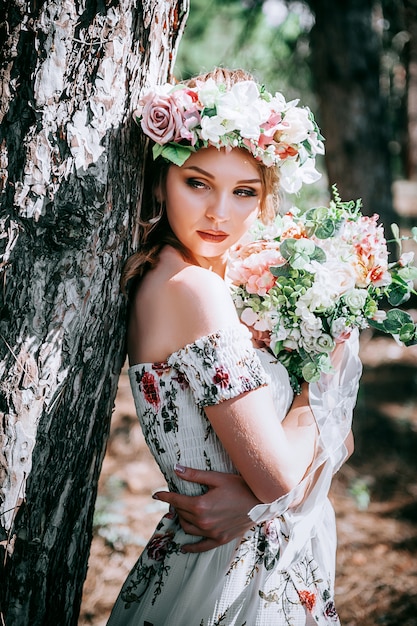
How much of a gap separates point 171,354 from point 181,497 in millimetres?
513

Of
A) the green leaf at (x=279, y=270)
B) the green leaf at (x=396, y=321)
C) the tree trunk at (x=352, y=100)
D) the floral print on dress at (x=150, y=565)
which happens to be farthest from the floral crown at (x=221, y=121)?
the tree trunk at (x=352, y=100)

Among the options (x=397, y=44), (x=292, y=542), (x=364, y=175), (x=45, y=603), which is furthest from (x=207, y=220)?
(x=397, y=44)

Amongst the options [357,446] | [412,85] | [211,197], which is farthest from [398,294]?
[412,85]

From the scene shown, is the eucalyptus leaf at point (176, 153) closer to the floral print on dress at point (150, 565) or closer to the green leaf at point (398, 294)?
Answer: the green leaf at point (398, 294)

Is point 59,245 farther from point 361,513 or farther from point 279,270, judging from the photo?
point 361,513

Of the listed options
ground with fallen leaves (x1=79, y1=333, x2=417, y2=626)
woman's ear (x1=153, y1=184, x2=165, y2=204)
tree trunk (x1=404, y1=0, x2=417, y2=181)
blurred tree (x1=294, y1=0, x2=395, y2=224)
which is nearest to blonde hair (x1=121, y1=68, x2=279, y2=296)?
woman's ear (x1=153, y1=184, x2=165, y2=204)

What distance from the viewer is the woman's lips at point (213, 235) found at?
6.41 ft

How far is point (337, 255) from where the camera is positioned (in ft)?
6.71

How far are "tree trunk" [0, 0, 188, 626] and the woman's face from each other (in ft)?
0.50

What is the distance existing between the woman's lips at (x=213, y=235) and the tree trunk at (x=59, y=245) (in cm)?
24

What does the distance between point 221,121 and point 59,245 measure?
25.9 inches

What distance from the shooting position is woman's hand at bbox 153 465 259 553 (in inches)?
73.1

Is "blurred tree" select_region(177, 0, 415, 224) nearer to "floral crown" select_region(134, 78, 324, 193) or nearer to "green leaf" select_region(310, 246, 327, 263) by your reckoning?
"floral crown" select_region(134, 78, 324, 193)

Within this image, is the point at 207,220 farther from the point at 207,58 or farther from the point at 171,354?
the point at 207,58
